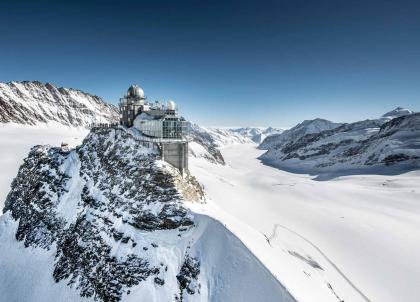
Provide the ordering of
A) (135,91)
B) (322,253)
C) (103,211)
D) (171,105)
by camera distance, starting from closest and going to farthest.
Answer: (103,211) → (322,253) → (171,105) → (135,91)

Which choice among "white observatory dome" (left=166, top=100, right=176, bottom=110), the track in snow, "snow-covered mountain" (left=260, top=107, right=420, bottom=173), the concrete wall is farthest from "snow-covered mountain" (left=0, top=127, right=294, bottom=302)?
"snow-covered mountain" (left=260, top=107, right=420, bottom=173)

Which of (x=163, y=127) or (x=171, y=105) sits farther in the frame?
(x=171, y=105)

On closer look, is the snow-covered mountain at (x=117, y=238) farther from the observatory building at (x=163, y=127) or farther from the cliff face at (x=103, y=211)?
the observatory building at (x=163, y=127)

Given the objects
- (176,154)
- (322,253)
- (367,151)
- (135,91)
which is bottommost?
(322,253)

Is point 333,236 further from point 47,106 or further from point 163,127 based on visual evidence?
point 47,106

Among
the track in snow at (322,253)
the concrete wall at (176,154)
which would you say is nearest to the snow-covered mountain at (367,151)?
the track in snow at (322,253)

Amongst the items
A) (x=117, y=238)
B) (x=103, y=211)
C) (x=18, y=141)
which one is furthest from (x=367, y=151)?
(x=18, y=141)
